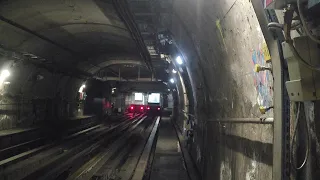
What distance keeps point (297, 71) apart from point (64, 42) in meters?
10.5

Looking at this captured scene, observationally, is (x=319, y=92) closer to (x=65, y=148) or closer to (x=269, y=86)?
(x=269, y=86)

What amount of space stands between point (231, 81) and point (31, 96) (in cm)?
1064

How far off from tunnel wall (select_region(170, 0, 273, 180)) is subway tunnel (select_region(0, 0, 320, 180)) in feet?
0.05

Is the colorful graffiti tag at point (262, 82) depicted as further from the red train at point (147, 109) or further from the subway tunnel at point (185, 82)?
the red train at point (147, 109)

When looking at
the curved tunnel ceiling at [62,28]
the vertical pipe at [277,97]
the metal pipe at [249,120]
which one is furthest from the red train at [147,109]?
the vertical pipe at [277,97]

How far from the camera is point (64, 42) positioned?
446 inches

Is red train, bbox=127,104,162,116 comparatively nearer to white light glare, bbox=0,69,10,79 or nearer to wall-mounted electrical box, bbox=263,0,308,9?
white light glare, bbox=0,69,10,79

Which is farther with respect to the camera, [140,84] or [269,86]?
[140,84]

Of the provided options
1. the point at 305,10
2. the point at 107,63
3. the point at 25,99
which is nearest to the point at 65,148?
the point at 25,99

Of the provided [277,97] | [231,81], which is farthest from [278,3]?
[231,81]

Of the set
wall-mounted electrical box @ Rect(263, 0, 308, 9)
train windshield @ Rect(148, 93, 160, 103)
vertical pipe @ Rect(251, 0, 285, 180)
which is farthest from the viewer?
train windshield @ Rect(148, 93, 160, 103)

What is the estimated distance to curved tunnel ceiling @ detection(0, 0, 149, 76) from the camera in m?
7.45

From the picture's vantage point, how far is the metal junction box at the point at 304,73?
6.02 ft

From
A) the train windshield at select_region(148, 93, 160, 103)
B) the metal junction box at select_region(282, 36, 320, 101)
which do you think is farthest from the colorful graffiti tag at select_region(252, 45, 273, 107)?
the train windshield at select_region(148, 93, 160, 103)
